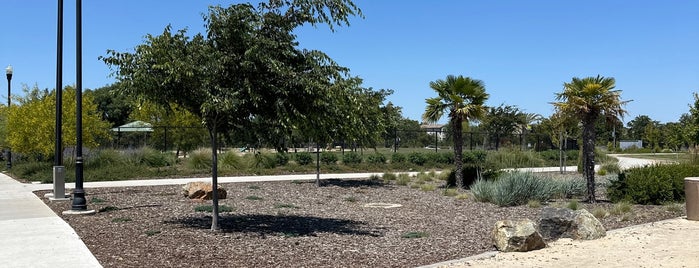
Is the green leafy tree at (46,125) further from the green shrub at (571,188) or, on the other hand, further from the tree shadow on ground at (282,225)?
the green shrub at (571,188)

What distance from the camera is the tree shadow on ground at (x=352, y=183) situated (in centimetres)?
2019

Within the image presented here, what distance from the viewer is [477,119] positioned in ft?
58.1

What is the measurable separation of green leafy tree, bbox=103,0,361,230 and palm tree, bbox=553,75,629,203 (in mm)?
7189

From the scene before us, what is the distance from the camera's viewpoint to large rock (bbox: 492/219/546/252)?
27.6 ft

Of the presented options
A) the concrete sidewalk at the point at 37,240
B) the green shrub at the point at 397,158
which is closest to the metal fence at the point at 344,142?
the green shrub at the point at 397,158

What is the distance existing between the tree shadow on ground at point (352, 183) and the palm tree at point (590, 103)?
732 centimetres

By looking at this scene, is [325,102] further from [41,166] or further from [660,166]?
[41,166]

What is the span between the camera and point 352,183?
2094 centimetres

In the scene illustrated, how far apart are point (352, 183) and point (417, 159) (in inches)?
507

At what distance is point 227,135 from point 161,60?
1.68 m

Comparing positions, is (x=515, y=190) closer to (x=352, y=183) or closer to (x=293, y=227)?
(x=293, y=227)

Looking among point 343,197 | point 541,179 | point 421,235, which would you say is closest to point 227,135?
point 421,235

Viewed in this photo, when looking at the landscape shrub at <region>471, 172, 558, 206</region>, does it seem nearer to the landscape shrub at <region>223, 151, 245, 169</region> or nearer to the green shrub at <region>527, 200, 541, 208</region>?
the green shrub at <region>527, 200, 541, 208</region>

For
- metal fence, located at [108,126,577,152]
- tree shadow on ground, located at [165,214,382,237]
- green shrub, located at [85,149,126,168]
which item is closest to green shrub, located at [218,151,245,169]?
metal fence, located at [108,126,577,152]
